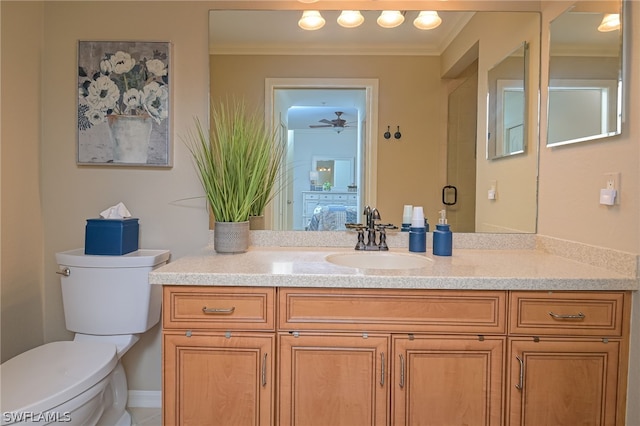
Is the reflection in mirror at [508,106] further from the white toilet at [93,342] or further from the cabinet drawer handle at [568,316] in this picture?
the white toilet at [93,342]

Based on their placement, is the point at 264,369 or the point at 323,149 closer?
the point at 264,369

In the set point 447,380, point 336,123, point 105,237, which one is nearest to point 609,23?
point 336,123

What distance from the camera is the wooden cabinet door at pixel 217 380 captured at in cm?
125

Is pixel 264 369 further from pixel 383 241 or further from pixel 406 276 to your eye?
pixel 383 241

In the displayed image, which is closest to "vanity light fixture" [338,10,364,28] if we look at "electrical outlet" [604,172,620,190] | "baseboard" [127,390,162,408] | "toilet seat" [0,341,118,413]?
"electrical outlet" [604,172,620,190]

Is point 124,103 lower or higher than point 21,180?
higher

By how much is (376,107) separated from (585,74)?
2.75 feet

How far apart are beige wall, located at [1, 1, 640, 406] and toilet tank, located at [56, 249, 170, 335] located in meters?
0.25

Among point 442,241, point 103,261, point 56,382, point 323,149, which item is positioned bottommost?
point 56,382

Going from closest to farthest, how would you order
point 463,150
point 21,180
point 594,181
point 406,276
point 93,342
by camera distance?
1. point 406,276
2. point 594,181
3. point 93,342
4. point 21,180
5. point 463,150

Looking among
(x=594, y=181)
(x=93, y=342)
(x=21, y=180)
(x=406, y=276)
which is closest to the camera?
(x=406, y=276)

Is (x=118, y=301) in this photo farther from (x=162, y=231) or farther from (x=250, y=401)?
(x=250, y=401)

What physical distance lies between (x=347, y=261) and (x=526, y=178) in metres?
0.94

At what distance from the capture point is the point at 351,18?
5.84 ft
